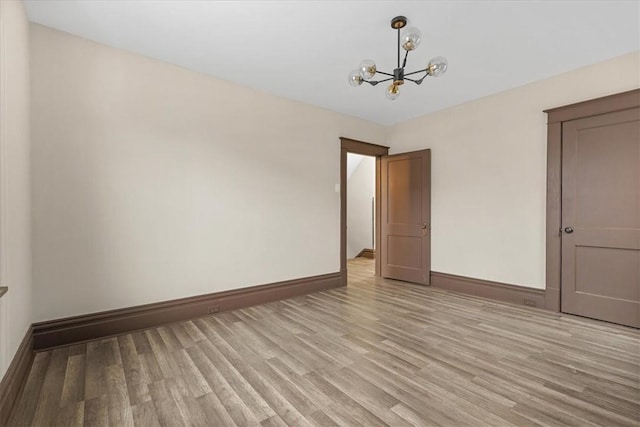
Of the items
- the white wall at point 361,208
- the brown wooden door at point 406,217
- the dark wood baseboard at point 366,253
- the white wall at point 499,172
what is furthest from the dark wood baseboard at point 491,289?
the white wall at point 361,208

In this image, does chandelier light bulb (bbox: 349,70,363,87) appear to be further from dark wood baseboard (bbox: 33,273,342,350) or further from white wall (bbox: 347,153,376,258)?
white wall (bbox: 347,153,376,258)

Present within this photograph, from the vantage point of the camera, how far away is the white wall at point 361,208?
25.6 feet

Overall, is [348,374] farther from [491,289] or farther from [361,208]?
[361,208]

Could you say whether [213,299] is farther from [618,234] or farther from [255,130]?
[618,234]

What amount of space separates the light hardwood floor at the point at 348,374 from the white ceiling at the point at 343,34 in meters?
2.86

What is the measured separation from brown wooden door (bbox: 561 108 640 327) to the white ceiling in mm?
857

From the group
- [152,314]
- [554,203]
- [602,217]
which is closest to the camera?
[152,314]

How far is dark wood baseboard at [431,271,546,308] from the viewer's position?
3.66 meters

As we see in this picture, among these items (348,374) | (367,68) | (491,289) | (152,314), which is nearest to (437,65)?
(367,68)

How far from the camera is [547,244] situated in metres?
3.56

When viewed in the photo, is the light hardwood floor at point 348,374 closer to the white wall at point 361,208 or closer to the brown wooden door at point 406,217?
the brown wooden door at point 406,217

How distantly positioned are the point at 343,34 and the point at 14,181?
283 centimetres

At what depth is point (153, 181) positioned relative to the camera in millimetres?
3057

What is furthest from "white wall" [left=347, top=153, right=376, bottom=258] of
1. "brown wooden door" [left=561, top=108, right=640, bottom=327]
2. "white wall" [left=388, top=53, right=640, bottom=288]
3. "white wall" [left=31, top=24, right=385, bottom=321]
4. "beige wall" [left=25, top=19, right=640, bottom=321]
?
"brown wooden door" [left=561, top=108, right=640, bottom=327]
